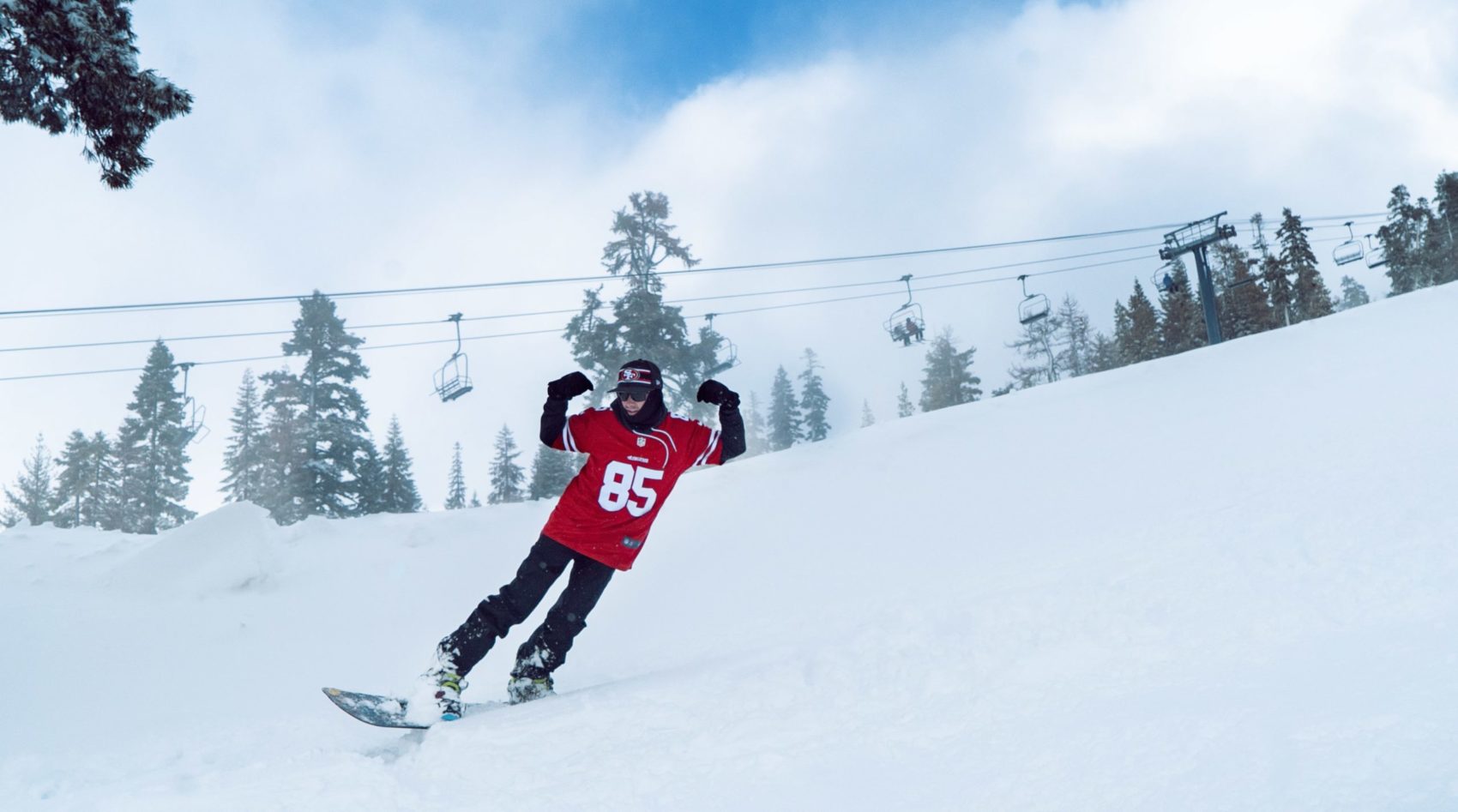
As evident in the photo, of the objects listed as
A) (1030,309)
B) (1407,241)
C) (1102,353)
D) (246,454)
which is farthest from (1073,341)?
(246,454)

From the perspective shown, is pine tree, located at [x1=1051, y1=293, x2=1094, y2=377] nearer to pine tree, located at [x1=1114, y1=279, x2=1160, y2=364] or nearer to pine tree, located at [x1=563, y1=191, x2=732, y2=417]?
pine tree, located at [x1=1114, y1=279, x2=1160, y2=364]

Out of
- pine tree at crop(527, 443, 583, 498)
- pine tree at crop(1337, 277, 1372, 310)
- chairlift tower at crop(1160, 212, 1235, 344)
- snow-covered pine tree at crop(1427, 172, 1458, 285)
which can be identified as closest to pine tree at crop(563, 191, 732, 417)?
pine tree at crop(527, 443, 583, 498)

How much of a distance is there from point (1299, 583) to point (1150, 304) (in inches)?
1772

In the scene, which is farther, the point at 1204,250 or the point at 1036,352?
the point at 1036,352

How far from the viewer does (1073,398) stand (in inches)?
388

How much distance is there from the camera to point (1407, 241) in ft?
158

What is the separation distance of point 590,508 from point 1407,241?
63249 mm

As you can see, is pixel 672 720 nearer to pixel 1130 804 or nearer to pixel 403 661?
pixel 1130 804

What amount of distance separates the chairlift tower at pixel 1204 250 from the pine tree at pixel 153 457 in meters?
38.9

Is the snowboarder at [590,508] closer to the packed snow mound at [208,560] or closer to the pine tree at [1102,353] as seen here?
the packed snow mound at [208,560]

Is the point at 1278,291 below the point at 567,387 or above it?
above

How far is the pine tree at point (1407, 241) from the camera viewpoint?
153 ft

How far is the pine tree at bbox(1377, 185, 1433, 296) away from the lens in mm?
46656

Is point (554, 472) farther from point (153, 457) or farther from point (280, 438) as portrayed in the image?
point (153, 457)
